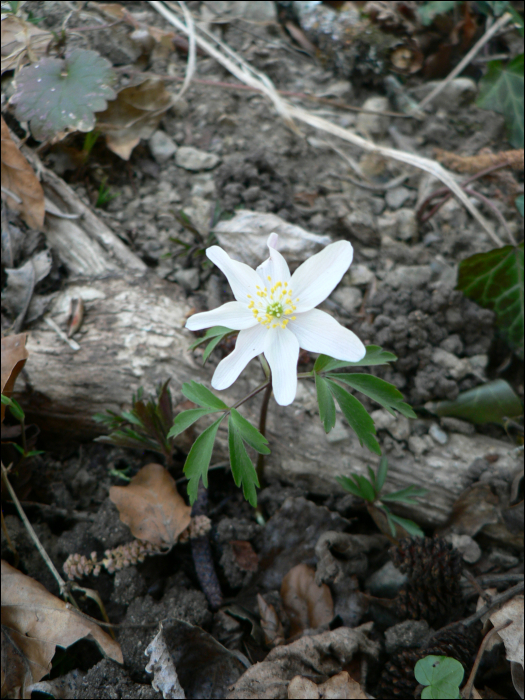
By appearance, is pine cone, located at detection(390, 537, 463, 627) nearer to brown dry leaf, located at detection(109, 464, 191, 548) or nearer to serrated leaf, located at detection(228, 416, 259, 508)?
serrated leaf, located at detection(228, 416, 259, 508)

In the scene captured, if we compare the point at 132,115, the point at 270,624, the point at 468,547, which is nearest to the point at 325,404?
the point at 270,624

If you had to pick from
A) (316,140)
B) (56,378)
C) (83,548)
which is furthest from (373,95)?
(83,548)

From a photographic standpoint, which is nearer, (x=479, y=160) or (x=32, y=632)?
(x=32, y=632)

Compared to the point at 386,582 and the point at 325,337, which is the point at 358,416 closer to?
the point at 325,337

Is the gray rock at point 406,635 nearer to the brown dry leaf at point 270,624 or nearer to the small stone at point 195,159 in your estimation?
the brown dry leaf at point 270,624

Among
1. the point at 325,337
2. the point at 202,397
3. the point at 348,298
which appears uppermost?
the point at 325,337

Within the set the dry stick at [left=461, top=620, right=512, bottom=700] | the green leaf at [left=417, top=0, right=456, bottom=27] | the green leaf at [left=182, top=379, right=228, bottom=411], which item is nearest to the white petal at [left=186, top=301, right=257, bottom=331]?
the green leaf at [left=182, top=379, right=228, bottom=411]

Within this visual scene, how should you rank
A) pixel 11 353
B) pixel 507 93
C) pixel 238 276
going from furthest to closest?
pixel 507 93 → pixel 11 353 → pixel 238 276
